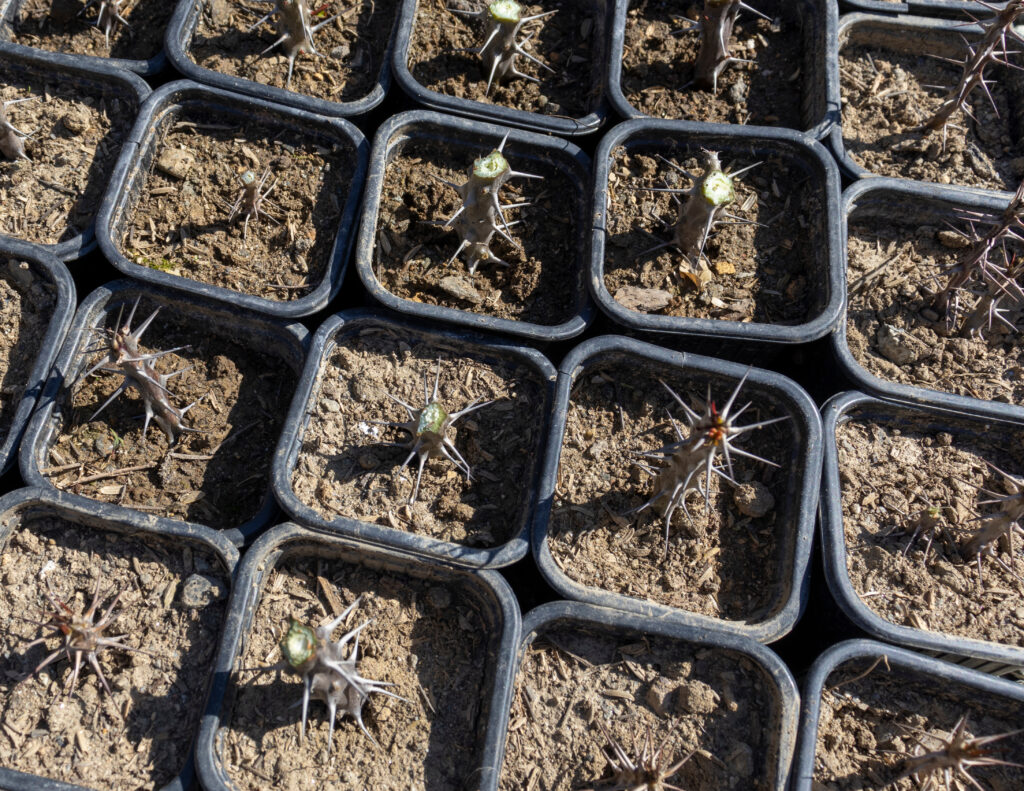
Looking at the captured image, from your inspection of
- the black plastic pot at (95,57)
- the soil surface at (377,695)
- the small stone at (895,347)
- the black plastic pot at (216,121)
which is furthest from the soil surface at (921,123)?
the black plastic pot at (95,57)

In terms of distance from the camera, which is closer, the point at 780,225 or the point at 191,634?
the point at 191,634

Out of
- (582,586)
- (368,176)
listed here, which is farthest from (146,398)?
(582,586)

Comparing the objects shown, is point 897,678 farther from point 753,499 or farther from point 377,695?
point 377,695

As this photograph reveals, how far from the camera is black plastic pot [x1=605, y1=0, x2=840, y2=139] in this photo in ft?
7.00

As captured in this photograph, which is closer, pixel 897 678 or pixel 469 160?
pixel 897 678

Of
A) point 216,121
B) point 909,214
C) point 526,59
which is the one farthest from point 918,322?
point 216,121

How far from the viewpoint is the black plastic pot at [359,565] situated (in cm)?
155

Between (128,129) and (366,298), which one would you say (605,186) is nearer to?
(366,298)

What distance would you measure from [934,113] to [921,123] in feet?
0.22

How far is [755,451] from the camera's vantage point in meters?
1.89

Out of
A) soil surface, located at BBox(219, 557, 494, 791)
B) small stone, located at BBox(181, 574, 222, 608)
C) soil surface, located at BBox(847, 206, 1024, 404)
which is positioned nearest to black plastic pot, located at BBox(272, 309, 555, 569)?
soil surface, located at BBox(219, 557, 494, 791)

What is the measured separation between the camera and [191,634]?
1688mm

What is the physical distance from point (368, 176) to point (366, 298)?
0.34m

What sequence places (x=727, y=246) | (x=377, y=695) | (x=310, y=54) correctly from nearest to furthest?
1. (x=377, y=695)
2. (x=727, y=246)
3. (x=310, y=54)
